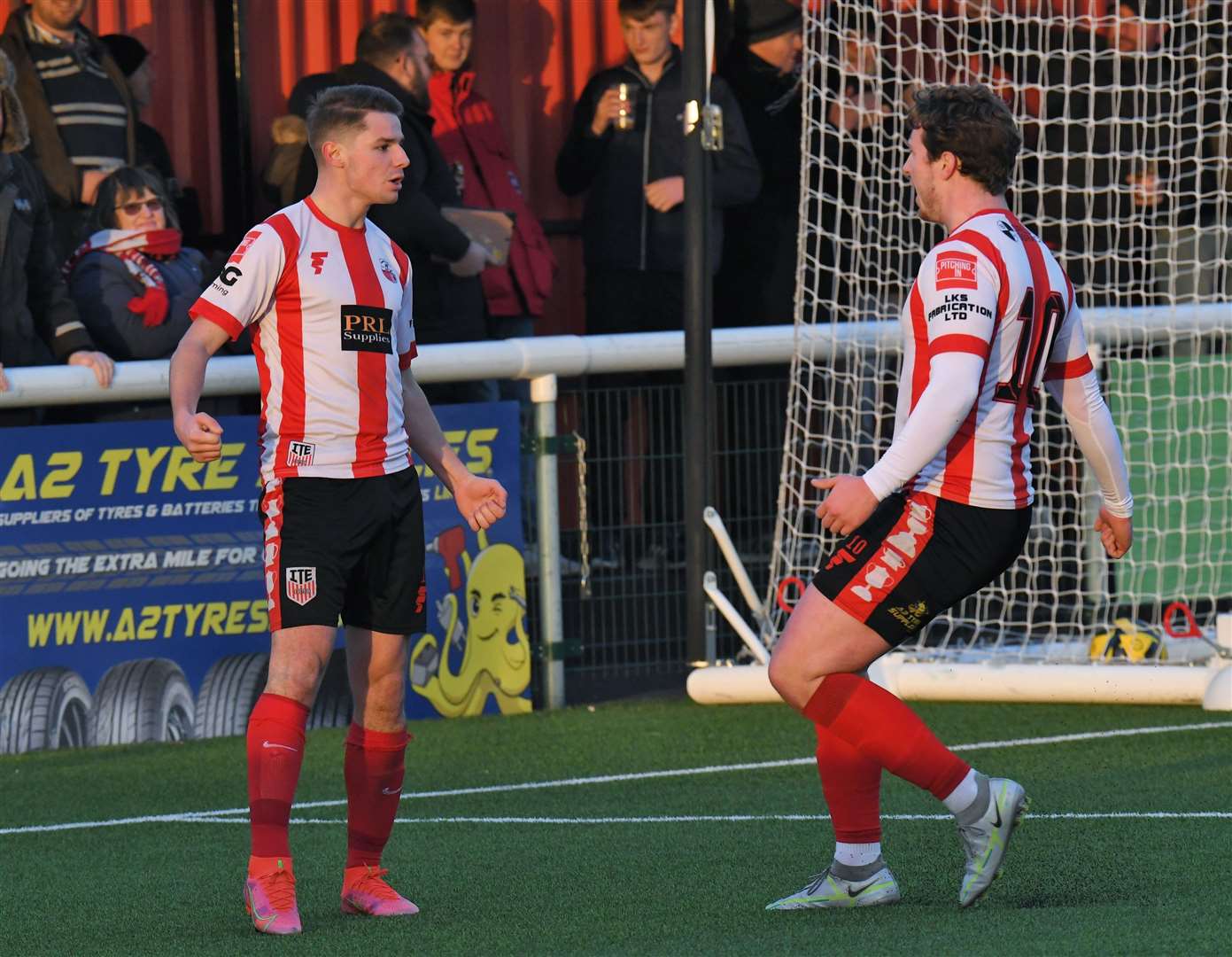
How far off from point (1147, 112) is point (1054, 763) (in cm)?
417

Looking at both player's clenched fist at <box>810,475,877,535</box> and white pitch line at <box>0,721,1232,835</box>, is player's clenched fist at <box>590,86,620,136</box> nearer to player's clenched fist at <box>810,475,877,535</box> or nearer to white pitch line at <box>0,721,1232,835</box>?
white pitch line at <box>0,721,1232,835</box>

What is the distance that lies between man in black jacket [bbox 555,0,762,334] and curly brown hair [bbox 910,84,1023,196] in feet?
16.1

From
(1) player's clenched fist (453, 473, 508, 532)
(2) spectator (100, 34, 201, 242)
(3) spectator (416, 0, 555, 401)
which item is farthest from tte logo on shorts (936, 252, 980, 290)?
(3) spectator (416, 0, 555, 401)

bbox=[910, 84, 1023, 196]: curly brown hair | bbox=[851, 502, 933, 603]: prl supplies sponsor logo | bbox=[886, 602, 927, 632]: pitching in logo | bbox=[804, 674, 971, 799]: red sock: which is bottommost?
bbox=[804, 674, 971, 799]: red sock

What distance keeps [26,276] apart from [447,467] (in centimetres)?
316

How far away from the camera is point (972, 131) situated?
4.99m

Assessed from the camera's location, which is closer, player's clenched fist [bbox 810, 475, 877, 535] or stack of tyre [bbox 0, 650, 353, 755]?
player's clenched fist [bbox 810, 475, 877, 535]

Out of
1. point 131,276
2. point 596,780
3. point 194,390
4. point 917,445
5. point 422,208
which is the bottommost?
point 596,780

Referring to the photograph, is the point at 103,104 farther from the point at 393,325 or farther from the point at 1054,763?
the point at 1054,763

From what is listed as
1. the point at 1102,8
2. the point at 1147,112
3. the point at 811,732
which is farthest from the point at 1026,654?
the point at 1102,8

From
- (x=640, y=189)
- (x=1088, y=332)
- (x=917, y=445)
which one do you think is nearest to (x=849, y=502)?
(x=917, y=445)

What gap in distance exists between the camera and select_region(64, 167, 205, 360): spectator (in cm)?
830

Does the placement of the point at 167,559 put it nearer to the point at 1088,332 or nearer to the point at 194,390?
the point at 194,390

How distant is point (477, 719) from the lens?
8672mm
